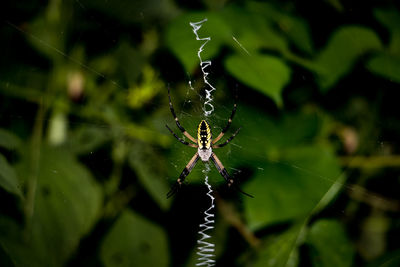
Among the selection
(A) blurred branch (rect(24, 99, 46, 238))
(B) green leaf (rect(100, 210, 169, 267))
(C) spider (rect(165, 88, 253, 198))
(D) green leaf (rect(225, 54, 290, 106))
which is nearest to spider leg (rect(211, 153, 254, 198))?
(C) spider (rect(165, 88, 253, 198))

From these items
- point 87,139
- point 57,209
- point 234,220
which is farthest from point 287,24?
point 57,209

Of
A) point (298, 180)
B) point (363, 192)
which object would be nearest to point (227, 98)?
point (298, 180)

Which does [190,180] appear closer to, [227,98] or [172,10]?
[227,98]

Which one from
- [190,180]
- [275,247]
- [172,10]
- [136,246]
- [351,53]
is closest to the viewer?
[275,247]

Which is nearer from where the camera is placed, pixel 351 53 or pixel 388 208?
pixel 351 53

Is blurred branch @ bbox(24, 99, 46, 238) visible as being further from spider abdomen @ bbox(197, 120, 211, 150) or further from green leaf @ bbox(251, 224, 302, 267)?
green leaf @ bbox(251, 224, 302, 267)

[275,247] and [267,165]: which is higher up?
[267,165]

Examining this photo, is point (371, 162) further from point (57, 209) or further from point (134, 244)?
point (57, 209)
